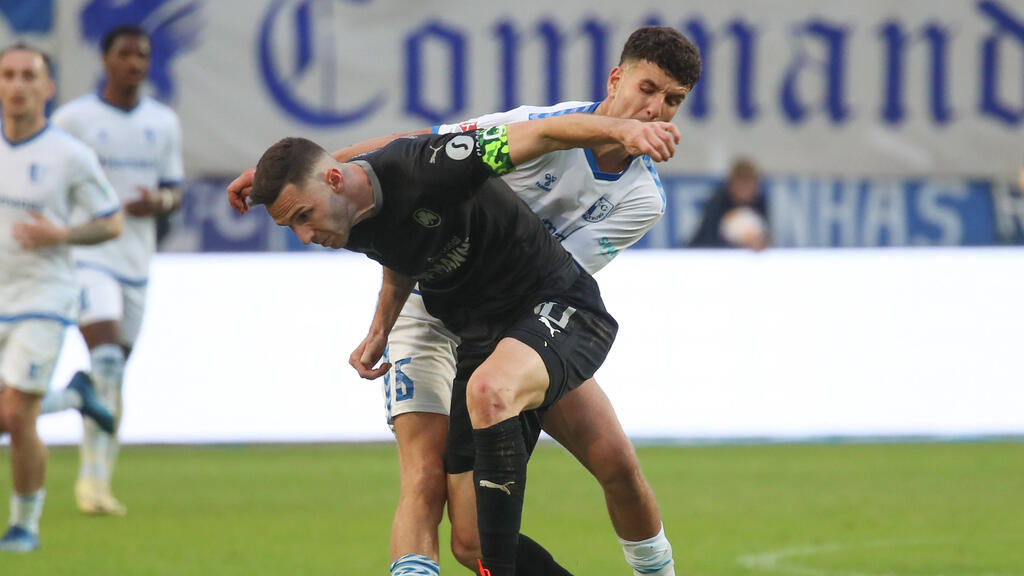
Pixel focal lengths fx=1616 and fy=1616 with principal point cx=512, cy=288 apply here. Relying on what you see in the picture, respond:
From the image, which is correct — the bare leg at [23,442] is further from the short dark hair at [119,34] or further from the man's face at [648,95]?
the man's face at [648,95]

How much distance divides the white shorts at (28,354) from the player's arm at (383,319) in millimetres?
2357

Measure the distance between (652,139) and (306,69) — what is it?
936 cm

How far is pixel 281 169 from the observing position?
452 centimetres

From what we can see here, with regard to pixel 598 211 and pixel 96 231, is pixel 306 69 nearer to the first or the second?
pixel 96 231

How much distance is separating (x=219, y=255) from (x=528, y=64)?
3751mm

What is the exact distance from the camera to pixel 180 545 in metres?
7.19

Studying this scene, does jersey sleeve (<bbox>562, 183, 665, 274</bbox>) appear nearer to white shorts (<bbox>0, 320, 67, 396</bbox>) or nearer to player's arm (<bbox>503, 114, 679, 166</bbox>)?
player's arm (<bbox>503, 114, 679, 166</bbox>)

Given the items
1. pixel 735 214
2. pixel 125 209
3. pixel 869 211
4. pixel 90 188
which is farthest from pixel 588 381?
pixel 869 211

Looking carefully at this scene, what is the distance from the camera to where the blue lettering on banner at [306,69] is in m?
13.2

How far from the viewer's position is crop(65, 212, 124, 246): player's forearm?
7145mm

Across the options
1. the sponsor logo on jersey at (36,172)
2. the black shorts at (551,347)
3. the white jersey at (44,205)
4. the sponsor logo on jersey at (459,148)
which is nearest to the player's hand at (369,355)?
the black shorts at (551,347)

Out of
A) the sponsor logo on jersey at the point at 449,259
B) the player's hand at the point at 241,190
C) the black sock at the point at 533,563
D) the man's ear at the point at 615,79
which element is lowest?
the black sock at the point at 533,563

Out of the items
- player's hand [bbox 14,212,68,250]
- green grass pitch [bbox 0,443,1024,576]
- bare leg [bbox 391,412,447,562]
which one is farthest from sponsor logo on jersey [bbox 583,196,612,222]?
player's hand [bbox 14,212,68,250]

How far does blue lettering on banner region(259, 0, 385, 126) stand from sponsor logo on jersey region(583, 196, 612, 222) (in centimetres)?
801
